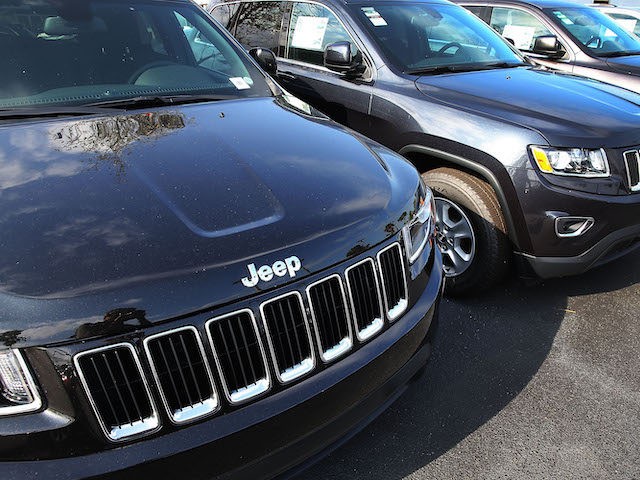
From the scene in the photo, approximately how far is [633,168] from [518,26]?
4.23m

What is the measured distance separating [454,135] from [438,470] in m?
1.86

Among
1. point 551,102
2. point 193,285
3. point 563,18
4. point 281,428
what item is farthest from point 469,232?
point 563,18

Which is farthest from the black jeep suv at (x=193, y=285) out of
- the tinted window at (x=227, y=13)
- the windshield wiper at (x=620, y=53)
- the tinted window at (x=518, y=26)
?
the tinted window at (x=518, y=26)

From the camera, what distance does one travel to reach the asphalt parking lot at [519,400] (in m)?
2.21

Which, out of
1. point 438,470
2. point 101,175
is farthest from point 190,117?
point 438,470

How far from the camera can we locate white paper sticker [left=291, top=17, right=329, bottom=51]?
4.25 meters

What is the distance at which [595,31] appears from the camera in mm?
6215

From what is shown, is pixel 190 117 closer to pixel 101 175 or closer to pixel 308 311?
pixel 101 175

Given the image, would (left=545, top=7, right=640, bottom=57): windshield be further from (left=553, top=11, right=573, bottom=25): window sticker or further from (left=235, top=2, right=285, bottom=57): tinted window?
(left=235, top=2, right=285, bottom=57): tinted window

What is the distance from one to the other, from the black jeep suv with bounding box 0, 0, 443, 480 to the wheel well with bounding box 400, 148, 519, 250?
0.86m

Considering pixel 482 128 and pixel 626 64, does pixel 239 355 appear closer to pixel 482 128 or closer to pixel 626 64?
pixel 482 128

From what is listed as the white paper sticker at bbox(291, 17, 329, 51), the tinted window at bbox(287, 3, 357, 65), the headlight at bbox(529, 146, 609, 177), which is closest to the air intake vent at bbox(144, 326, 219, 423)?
the headlight at bbox(529, 146, 609, 177)

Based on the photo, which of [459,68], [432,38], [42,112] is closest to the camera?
[42,112]

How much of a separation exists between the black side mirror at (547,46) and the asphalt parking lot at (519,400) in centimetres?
325
